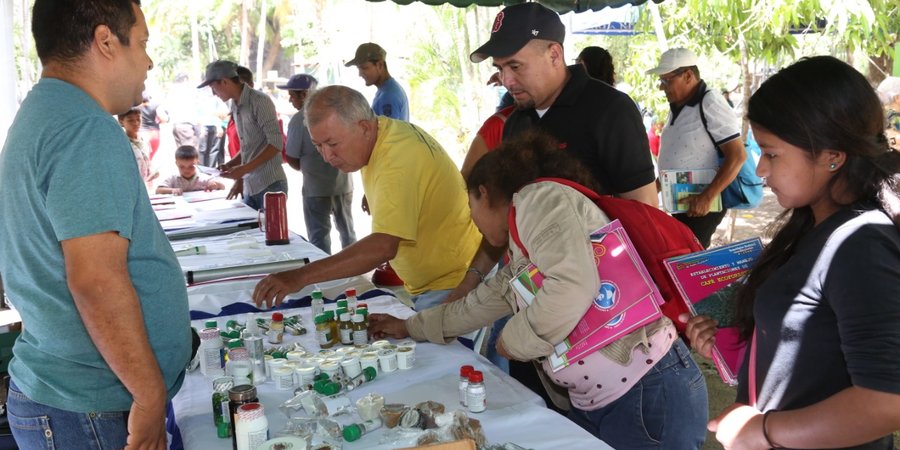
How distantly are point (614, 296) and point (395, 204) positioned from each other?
101 centimetres

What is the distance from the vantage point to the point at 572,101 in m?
2.58

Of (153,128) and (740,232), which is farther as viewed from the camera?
(153,128)

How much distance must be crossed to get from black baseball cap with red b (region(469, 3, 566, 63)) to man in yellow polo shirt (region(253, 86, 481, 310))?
426 mm

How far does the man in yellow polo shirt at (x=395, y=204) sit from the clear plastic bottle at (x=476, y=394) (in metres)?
0.89

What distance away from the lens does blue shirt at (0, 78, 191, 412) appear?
136 cm

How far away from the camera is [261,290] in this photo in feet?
8.29

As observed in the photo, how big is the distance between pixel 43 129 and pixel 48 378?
1.62ft

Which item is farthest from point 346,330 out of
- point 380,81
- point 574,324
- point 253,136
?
point 380,81

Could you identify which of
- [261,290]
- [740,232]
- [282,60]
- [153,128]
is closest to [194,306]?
[261,290]

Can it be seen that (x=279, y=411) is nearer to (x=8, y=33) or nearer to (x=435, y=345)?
(x=435, y=345)

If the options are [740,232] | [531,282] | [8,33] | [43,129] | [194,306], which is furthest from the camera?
[740,232]

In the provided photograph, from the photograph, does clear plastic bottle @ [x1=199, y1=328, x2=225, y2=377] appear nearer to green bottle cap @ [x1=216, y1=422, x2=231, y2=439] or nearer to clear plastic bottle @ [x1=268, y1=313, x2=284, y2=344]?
clear plastic bottle @ [x1=268, y1=313, x2=284, y2=344]

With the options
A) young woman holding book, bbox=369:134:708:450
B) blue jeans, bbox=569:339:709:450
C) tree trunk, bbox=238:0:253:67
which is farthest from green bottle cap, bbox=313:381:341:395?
tree trunk, bbox=238:0:253:67

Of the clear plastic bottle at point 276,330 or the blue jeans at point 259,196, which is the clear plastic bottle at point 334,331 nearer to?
the clear plastic bottle at point 276,330
